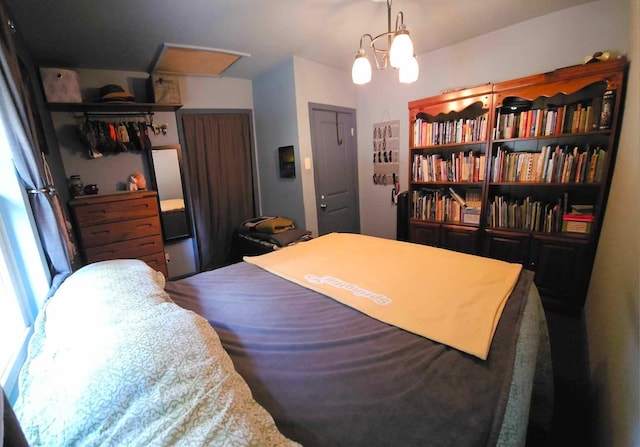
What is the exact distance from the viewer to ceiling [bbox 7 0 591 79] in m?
1.84

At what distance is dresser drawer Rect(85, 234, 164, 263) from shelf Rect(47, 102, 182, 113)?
1.28 metres

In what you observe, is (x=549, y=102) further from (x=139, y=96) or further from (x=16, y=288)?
(x=139, y=96)

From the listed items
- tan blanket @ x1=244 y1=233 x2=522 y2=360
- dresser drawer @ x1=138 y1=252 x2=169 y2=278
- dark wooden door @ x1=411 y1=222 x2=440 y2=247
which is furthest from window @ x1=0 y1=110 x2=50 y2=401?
dark wooden door @ x1=411 y1=222 x2=440 y2=247

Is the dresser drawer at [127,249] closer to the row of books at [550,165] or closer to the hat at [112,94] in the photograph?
the hat at [112,94]

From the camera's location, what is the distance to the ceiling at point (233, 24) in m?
1.84

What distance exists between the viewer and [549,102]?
2373 millimetres

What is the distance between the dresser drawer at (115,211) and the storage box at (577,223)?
3.68 meters

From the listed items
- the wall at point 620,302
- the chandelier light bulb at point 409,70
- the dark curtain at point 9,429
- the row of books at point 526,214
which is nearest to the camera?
the dark curtain at point 9,429

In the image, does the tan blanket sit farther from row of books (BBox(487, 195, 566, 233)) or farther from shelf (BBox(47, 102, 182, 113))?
shelf (BBox(47, 102, 182, 113))

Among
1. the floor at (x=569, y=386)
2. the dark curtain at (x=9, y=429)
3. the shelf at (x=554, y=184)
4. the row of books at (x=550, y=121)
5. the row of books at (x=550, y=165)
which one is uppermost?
the row of books at (x=550, y=121)

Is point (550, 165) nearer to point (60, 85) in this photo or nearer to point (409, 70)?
point (409, 70)

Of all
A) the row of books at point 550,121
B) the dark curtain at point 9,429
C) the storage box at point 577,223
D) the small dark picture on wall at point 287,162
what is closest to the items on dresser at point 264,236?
the small dark picture on wall at point 287,162

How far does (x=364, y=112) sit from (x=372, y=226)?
61.3 inches

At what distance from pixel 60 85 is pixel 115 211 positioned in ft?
3.72
